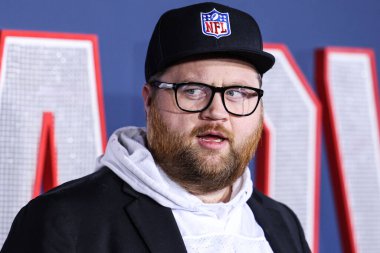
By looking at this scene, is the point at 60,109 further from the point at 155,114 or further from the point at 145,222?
the point at 145,222

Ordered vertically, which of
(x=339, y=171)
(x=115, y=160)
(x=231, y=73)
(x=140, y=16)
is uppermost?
(x=140, y=16)

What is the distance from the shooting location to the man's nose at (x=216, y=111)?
55.0 inches

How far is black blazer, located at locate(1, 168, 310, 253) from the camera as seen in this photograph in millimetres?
1305

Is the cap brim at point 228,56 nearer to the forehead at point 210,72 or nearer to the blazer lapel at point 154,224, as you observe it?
the forehead at point 210,72

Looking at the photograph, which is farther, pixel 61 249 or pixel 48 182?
pixel 48 182

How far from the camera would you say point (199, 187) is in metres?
1.47

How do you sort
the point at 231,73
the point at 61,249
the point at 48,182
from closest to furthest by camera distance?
the point at 61,249, the point at 231,73, the point at 48,182

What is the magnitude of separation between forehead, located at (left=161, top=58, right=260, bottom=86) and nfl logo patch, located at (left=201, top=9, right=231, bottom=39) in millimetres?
51

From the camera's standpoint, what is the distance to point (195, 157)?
1427 millimetres

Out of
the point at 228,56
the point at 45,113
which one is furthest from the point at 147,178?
the point at 45,113

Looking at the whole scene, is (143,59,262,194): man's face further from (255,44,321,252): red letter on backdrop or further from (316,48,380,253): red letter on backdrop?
(316,48,380,253): red letter on backdrop

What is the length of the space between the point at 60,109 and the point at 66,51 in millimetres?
146

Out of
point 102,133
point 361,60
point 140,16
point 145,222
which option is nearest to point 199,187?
point 145,222

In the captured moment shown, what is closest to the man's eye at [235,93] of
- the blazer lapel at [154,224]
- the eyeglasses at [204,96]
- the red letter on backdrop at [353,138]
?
the eyeglasses at [204,96]
